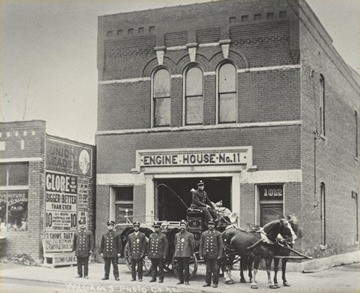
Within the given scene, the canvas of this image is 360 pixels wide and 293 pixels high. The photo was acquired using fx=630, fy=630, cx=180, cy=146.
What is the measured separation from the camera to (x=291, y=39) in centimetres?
2083

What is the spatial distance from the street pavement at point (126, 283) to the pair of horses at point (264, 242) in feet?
1.98

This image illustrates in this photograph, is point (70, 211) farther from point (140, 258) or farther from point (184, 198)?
point (140, 258)

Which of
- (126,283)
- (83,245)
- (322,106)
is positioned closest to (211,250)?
(126,283)

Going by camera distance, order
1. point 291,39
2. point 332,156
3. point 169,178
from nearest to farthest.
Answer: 1. point 291,39
2. point 169,178
3. point 332,156

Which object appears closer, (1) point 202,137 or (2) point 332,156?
(1) point 202,137

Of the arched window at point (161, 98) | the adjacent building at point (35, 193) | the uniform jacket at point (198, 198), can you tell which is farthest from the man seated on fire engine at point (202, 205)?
the adjacent building at point (35, 193)

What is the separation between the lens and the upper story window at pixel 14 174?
21062 millimetres

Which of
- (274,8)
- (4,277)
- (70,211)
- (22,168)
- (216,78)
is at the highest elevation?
(274,8)

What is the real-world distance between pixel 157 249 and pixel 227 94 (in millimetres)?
7151

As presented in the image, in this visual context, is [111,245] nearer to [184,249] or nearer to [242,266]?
[184,249]

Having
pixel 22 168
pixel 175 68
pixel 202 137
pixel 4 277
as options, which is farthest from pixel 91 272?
pixel 175 68

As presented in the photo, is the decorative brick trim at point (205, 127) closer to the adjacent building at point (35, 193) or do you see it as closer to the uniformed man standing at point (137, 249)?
the adjacent building at point (35, 193)

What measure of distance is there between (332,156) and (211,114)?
5968mm

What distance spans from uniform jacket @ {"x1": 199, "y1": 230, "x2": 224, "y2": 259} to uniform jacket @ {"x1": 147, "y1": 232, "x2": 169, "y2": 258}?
43.7 inches
